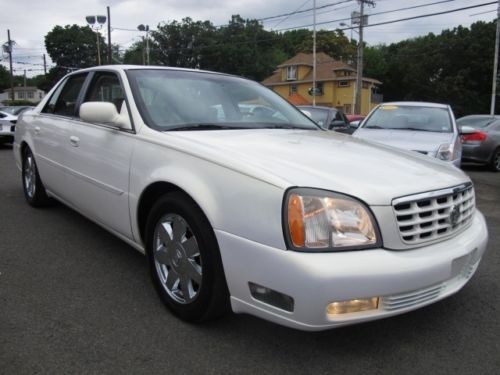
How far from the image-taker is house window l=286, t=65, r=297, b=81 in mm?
→ 51781

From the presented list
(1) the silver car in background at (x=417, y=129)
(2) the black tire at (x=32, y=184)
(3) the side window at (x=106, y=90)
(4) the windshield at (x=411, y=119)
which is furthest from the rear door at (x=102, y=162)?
(4) the windshield at (x=411, y=119)

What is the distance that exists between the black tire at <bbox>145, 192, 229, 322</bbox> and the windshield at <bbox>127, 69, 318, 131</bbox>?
618mm

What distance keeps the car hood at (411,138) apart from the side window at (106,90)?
11.4 feet

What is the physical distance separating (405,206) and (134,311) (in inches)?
67.2

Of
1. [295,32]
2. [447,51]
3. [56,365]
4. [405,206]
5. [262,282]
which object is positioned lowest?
[56,365]

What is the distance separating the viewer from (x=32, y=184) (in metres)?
5.30

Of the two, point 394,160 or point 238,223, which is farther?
point 394,160

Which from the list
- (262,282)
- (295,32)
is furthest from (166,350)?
(295,32)

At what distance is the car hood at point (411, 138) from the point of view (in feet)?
21.0

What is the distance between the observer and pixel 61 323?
2.75 metres

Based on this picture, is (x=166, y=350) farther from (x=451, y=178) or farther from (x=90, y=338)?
(x=451, y=178)

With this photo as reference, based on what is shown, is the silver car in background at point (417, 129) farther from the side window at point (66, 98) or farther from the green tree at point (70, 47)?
the green tree at point (70, 47)

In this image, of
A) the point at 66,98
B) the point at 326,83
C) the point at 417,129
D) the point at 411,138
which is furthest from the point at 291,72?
the point at 66,98

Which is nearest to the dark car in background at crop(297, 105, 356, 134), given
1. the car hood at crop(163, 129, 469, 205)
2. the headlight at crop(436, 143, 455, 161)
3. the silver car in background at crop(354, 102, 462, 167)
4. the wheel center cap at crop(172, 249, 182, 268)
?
the silver car in background at crop(354, 102, 462, 167)
